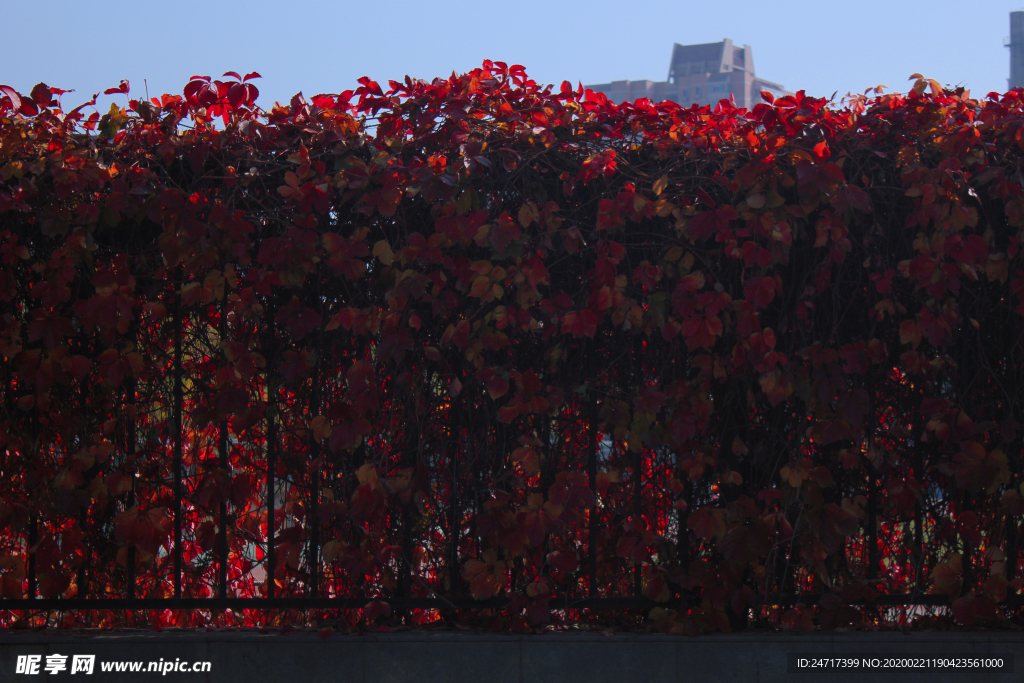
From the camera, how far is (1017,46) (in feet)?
363

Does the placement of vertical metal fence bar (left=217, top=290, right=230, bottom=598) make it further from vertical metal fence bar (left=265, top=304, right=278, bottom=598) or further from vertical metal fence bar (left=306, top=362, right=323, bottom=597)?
vertical metal fence bar (left=306, top=362, right=323, bottom=597)

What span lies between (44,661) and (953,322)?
151 inches

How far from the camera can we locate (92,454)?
338 centimetres

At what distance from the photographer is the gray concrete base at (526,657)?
132 inches

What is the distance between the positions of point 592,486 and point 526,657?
0.73m

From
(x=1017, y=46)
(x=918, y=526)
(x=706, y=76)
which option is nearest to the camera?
(x=918, y=526)

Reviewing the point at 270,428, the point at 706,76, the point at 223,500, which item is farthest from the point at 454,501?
the point at 706,76

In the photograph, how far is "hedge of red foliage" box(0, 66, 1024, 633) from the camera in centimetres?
320

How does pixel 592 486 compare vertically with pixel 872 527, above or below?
above

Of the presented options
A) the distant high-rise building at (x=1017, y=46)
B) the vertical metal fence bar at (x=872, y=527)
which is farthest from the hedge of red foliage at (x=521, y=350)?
the distant high-rise building at (x=1017, y=46)

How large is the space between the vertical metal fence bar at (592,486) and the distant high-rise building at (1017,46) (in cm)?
12747

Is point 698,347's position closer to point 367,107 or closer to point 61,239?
point 367,107

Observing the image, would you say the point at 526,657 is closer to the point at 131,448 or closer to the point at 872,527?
the point at 872,527

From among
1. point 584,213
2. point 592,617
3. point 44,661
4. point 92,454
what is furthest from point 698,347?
point 44,661
